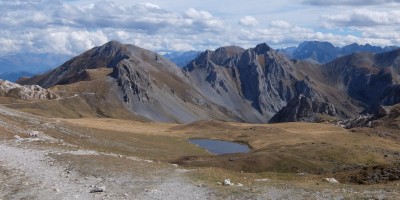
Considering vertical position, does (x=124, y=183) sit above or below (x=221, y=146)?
above

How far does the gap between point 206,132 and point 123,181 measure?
465 feet

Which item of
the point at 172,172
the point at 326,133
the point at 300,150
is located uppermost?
the point at 172,172

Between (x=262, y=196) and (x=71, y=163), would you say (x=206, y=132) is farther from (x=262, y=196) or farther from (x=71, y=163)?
(x=262, y=196)

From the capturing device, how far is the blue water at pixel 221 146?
13312 centimetres

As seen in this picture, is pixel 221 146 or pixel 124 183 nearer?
pixel 124 183

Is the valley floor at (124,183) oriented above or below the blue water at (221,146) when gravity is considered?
above

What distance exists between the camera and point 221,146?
14288 cm

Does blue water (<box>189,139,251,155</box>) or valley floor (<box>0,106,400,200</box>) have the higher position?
valley floor (<box>0,106,400,200</box>)

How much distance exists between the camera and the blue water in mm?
133125

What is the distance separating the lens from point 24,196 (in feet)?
98.9

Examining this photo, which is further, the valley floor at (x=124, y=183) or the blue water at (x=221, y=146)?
the blue water at (x=221, y=146)

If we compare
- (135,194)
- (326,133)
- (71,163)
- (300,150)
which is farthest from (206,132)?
(135,194)

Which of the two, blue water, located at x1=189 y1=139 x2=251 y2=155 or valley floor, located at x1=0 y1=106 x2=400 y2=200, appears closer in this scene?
valley floor, located at x1=0 y1=106 x2=400 y2=200

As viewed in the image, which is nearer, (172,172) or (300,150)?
(172,172)
